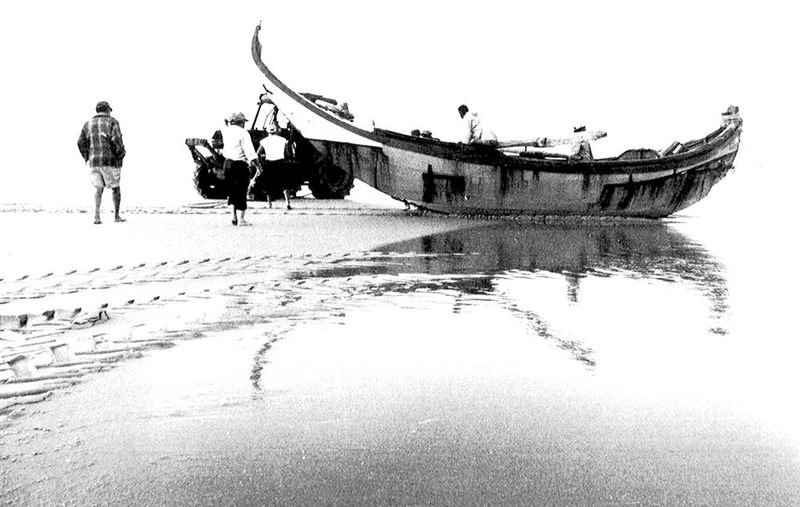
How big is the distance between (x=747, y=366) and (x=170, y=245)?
251 inches

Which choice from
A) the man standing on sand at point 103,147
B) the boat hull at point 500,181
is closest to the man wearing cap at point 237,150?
the man standing on sand at point 103,147

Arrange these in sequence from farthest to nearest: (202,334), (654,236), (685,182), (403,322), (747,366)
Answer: (685,182) → (654,236) → (403,322) → (202,334) → (747,366)

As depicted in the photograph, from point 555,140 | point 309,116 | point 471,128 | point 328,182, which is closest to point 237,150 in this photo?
point 309,116

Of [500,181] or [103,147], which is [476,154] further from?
[103,147]

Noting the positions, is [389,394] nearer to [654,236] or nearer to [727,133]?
[654,236]

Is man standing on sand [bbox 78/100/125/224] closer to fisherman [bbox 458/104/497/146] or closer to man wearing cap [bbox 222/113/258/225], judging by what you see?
man wearing cap [bbox 222/113/258/225]

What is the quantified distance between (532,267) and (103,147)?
20.8 ft

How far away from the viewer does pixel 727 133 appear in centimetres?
1766

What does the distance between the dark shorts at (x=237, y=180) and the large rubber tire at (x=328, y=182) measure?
831 centimetres

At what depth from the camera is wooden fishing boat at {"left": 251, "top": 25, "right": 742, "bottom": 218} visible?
14.3 metres

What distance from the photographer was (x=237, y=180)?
415 inches

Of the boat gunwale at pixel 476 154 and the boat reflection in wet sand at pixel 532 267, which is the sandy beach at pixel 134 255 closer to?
the boat reflection in wet sand at pixel 532 267

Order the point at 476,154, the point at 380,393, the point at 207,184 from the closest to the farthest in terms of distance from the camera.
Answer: the point at 380,393, the point at 476,154, the point at 207,184

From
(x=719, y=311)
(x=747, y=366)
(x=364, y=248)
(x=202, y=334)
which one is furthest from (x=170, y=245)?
(x=747, y=366)
